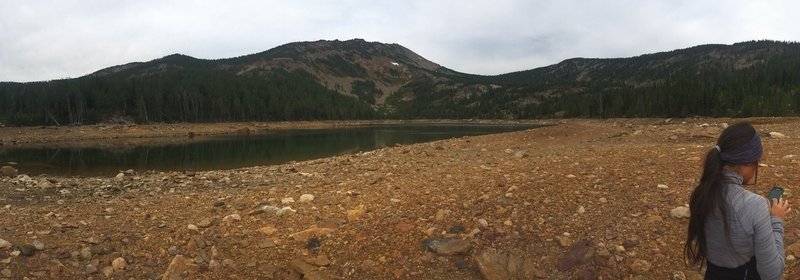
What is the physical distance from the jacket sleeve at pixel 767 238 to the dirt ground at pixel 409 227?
101 inches

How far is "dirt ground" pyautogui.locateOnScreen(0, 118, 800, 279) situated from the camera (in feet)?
20.0

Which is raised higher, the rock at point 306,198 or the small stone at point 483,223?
the rock at point 306,198

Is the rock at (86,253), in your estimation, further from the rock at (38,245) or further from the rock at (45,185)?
the rock at (45,185)

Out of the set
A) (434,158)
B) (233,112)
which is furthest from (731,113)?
(233,112)

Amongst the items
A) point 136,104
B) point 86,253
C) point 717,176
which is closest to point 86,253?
point 86,253

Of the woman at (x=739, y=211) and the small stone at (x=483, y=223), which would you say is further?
the small stone at (x=483, y=223)

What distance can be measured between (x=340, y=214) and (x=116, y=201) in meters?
5.73

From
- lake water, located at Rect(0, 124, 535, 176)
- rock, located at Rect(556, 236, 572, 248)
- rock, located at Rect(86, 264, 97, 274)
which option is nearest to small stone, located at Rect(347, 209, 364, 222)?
rock, located at Rect(556, 236, 572, 248)

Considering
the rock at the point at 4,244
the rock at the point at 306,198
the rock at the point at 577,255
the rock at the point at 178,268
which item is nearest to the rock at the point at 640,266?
the rock at the point at 577,255

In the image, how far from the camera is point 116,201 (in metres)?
10.4

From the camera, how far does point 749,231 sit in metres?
3.09

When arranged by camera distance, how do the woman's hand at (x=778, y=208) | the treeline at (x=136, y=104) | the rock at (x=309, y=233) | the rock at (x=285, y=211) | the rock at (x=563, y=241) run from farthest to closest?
the treeline at (x=136, y=104) < the rock at (x=285, y=211) < the rock at (x=309, y=233) < the rock at (x=563, y=241) < the woman's hand at (x=778, y=208)

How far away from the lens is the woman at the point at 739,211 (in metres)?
Result: 3.04

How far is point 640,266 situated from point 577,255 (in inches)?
28.8
